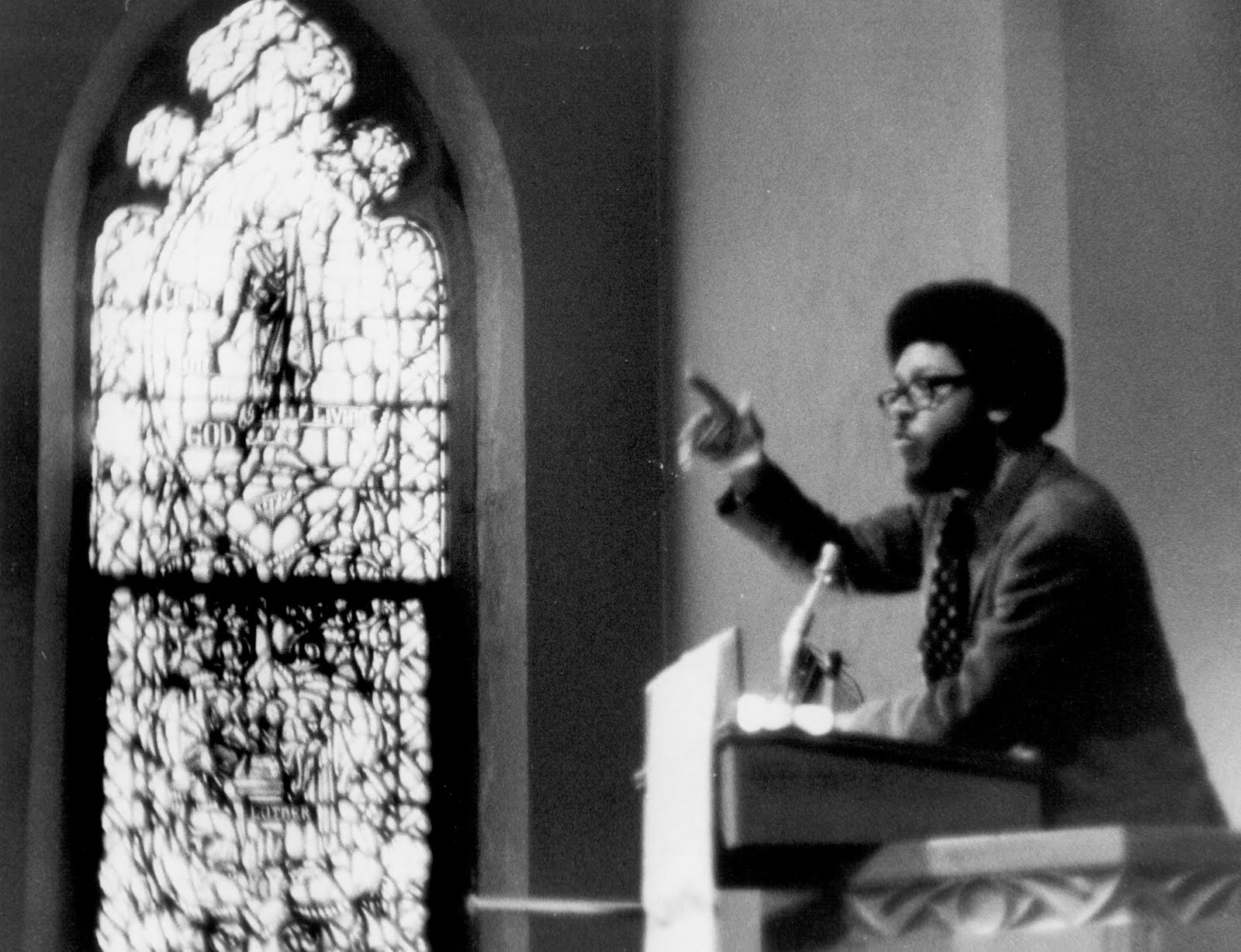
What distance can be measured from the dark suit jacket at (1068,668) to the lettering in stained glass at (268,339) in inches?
82.6

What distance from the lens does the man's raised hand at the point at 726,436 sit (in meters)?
4.19

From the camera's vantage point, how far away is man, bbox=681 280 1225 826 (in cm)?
336

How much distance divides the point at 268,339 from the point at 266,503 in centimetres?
39

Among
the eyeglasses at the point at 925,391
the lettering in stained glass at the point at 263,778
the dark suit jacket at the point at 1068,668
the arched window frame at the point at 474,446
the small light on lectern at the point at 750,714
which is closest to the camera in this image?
the small light on lectern at the point at 750,714

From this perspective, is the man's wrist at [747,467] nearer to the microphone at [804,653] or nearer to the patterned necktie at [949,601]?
the microphone at [804,653]

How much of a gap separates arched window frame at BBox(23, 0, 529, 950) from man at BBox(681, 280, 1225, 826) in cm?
144

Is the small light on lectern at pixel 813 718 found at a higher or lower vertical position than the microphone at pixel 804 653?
lower

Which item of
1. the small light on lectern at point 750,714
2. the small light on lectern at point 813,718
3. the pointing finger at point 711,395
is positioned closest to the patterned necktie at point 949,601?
the pointing finger at point 711,395

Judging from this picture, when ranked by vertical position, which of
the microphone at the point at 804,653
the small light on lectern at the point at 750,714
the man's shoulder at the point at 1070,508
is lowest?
the small light on lectern at the point at 750,714

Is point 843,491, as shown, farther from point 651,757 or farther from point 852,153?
point 651,757

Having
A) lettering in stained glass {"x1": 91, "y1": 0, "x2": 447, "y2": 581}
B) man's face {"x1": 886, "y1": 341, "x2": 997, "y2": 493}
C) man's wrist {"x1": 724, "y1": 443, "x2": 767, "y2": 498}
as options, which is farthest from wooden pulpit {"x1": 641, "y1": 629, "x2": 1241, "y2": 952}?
lettering in stained glass {"x1": 91, "y1": 0, "x2": 447, "y2": 581}

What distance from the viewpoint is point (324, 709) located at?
5.23 meters

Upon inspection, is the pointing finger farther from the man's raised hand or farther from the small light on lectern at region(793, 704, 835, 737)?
the small light on lectern at region(793, 704, 835, 737)

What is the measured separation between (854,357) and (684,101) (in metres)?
1.30
